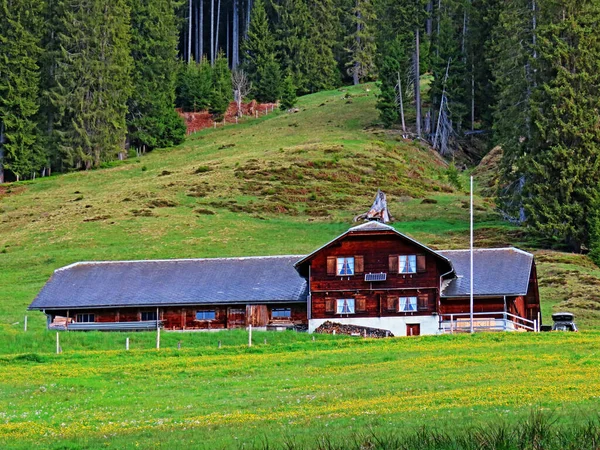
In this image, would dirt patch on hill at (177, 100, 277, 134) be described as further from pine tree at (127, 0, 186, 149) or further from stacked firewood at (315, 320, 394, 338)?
stacked firewood at (315, 320, 394, 338)

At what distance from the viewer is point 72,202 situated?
3981 inches

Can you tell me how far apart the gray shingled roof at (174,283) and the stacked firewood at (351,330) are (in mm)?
3206

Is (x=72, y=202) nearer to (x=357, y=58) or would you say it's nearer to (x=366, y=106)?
(x=366, y=106)

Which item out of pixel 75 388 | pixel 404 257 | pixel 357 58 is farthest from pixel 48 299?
pixel 357 58

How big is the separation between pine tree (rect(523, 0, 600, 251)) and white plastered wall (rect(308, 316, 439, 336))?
25.8 metres

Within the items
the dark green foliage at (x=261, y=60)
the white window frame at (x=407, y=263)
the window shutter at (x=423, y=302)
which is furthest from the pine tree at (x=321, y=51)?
the window shutter at (x=423, y=302)

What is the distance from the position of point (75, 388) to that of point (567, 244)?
54218 millimetres

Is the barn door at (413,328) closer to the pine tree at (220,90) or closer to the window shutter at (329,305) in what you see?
the window shutter at (329,305)

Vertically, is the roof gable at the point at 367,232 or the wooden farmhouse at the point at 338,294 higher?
the roof gable at the point at 367,232

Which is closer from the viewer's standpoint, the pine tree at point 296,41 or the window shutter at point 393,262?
the window shutter at point 393,262

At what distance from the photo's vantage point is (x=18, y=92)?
12531 centimetres

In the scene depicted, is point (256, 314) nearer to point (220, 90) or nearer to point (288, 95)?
point (288, 95)

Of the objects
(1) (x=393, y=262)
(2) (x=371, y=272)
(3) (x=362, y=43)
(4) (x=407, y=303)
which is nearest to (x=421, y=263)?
(1) (x=393, y=262)

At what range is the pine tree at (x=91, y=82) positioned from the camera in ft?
414
